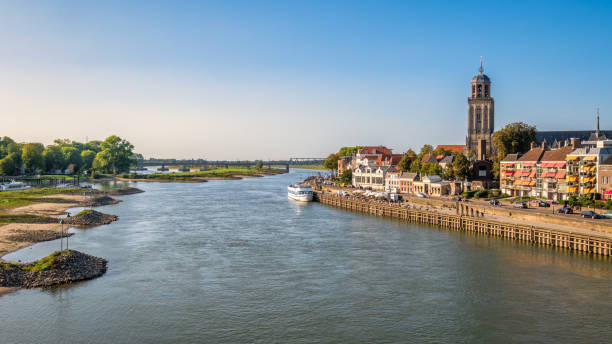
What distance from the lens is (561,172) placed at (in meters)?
71.7

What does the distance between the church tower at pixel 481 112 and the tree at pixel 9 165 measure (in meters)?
147

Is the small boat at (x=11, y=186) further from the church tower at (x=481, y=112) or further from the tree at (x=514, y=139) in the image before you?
the church tower at (x=481, y=112)

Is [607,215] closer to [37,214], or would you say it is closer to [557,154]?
[557,154]

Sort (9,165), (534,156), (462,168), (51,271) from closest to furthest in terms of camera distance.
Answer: (51,271) → (534,156) → (462,168) → (9,165)

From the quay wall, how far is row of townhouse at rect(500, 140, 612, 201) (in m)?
15.7

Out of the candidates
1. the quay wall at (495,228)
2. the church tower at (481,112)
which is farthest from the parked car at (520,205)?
the church tower at (481,112)

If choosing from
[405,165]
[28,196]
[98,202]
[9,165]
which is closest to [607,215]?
[405,165]

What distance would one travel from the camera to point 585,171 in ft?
219

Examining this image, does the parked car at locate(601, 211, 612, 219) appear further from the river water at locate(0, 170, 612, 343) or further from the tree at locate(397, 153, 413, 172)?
the tree at locate(397, 153, 413, 172)

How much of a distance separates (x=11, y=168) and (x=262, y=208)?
10755 centimetres

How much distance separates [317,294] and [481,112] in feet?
413

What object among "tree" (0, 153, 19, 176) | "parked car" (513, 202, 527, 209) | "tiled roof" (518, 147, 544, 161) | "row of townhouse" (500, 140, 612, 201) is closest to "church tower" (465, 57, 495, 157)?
"row of townhouse" (500, 140, 612, 201)

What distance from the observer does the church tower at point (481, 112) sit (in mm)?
145625

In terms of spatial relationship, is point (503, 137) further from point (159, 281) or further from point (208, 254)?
point (159, 281)
